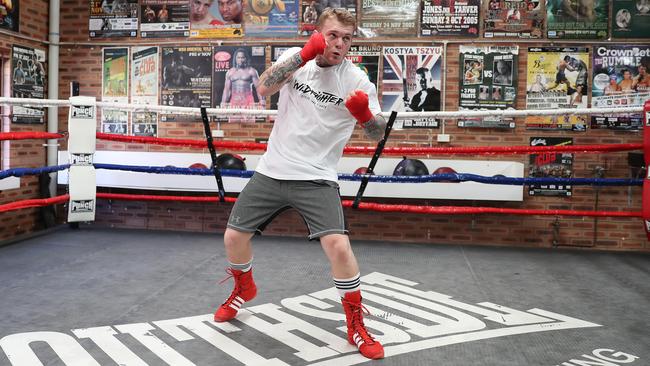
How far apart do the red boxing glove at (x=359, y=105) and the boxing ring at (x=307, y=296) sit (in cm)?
82

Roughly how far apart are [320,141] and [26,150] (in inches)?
152

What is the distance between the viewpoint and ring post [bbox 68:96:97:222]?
3594 millimetres

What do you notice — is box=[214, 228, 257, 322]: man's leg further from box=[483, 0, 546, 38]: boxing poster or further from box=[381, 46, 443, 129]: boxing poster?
box=[483, 0, 546, 38]: boxing poster

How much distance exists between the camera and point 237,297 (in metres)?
2.29

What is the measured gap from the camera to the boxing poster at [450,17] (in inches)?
186

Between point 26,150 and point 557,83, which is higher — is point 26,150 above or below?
below

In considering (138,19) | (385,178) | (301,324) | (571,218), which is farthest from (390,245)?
(138,19)

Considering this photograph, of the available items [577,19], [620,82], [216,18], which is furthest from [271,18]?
[620,82]

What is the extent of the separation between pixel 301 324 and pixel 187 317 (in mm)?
462

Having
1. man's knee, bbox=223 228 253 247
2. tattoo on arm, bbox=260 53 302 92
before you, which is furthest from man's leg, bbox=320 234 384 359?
tattoo on arm, bbox=260 53 302 92

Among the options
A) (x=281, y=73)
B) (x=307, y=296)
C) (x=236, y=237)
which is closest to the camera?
(x=281, y=73)

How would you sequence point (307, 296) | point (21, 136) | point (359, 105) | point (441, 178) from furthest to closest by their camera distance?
point (441, 178)
point (21, 136)
point (307, 296)
point (359, 105)

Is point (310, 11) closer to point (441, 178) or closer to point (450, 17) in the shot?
point (450, 17)

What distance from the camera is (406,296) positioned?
8.93ft
